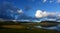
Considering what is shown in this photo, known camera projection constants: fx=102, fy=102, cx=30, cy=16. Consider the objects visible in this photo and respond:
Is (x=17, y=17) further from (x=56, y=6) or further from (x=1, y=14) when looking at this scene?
(x=56, y=6)

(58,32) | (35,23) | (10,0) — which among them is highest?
(10,0)

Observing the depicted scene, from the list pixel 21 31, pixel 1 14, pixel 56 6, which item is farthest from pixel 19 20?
pixel 56 6

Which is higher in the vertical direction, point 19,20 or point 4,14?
point 4,14

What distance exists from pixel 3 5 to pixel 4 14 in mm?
219

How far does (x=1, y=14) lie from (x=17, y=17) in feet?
1.24

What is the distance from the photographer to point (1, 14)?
2.38m

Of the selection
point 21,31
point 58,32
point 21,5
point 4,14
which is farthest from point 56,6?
point 4,14

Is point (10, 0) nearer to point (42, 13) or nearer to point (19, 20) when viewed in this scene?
point (19, 20)

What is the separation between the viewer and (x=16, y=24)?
94.3 inches

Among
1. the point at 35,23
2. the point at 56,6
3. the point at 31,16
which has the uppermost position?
the point at 56,6

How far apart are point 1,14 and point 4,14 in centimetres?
7

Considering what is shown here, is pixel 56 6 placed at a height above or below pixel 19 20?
above

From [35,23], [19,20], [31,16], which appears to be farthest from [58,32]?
[19,20]

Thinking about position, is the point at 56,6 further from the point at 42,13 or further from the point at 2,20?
the point at 2,20
